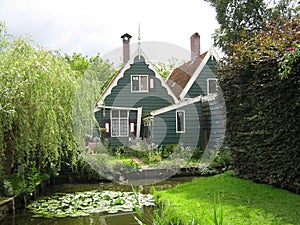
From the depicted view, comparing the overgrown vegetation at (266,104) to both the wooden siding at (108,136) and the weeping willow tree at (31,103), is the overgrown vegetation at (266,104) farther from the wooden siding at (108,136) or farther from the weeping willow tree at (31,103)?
the wooden siding at (108,136)

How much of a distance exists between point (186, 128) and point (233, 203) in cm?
1146

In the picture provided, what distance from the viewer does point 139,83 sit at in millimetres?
18500

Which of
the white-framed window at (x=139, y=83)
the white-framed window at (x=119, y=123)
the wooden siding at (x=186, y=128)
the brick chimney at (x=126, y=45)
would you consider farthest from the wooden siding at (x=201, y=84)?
the brick chimney at (x=126, y=45)

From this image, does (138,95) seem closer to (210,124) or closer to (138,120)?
(138,120)

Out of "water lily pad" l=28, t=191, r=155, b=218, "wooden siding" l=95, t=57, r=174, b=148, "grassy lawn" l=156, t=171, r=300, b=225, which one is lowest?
"water lily pad" l=28, t=191, r=155, b=218

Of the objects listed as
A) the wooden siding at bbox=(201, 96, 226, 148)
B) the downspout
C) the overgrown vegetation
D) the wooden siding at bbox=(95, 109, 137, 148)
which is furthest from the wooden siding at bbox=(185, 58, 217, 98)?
the overgrown vegetation

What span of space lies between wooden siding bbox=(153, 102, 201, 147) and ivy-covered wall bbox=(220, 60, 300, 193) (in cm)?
836

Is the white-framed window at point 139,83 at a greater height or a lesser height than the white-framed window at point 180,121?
greater

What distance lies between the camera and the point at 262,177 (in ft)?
23.3

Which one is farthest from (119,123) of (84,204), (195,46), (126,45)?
(84,204)

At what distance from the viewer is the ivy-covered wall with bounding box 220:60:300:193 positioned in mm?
6047

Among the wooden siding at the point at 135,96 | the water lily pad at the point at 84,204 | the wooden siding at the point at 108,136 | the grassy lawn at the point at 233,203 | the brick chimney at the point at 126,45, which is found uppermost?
the brick chimney at the point at 126,45

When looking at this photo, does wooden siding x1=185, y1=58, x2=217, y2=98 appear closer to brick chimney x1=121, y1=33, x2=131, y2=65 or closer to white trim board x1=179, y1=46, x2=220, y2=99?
white trim board x1=179, y1=46, x2=220, y2=99

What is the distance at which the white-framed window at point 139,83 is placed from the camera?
60.5 ft
